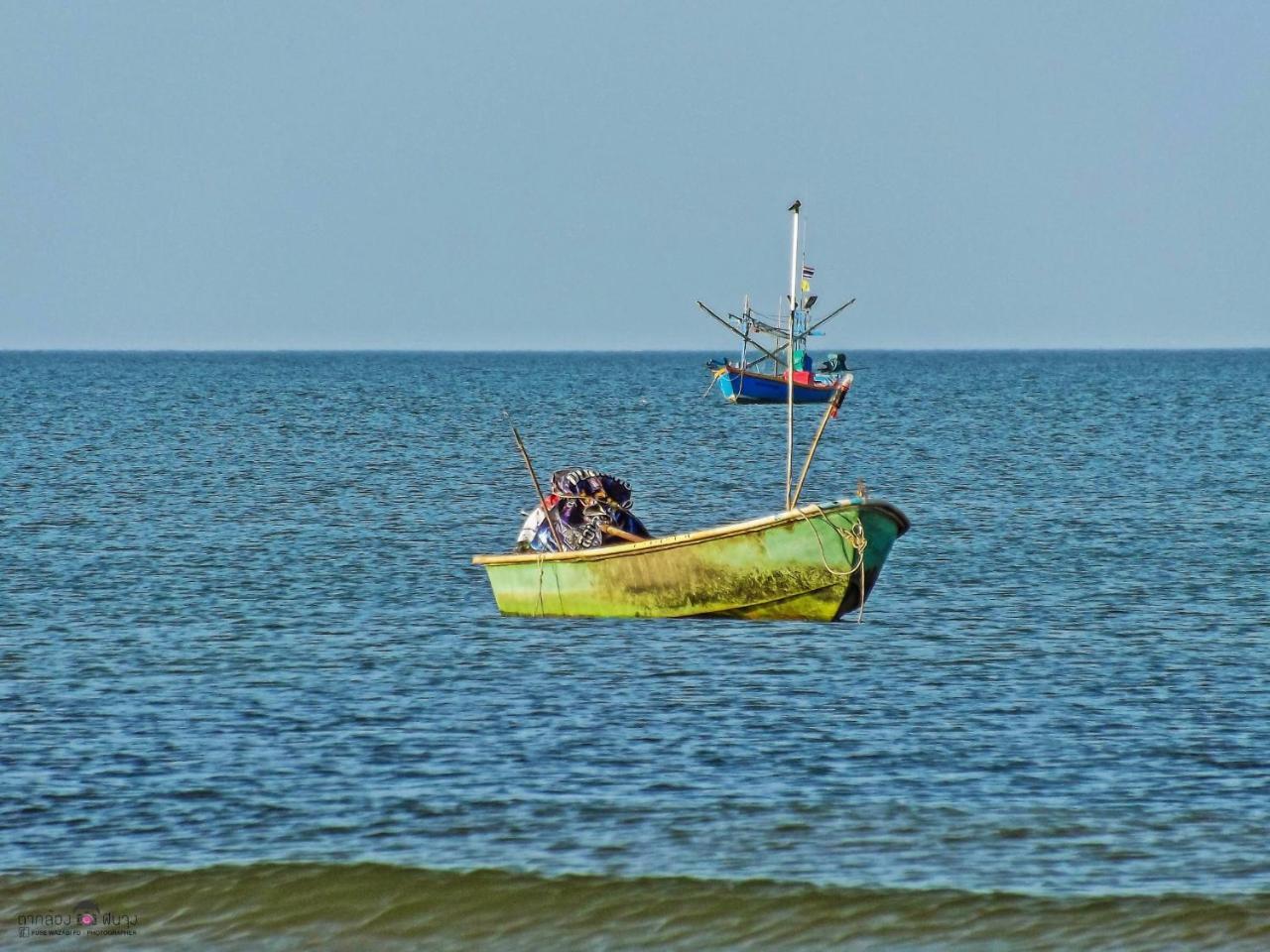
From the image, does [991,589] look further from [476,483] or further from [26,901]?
[476,483]

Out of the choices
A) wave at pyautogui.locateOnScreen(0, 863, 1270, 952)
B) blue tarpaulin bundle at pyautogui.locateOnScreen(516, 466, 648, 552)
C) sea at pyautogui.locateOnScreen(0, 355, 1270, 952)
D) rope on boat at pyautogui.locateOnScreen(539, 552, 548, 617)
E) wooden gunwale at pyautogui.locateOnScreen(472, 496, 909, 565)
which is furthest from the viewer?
blue tarpaulin bundle at pyautogui.locateOnScreen(516, 466, 648, 552)

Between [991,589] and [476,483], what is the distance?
27.0 meters

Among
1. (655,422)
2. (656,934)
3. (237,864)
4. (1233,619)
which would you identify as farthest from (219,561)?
(655,422)

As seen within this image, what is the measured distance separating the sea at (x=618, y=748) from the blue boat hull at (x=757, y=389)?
256 ft

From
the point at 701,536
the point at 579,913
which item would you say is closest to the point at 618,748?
the point at 579,913

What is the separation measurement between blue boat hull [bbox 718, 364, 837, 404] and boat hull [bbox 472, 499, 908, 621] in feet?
312

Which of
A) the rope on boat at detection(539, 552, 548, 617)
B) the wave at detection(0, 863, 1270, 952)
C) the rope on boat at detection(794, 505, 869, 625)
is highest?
the rope on boat at detection(794, 505, 869, 625)

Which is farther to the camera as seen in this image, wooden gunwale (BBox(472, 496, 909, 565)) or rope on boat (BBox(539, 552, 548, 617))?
rope on boat (BBox(539, 552, 548, 617))

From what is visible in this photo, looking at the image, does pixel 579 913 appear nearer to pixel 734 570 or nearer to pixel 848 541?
pixel 848 541

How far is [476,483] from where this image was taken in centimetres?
5822

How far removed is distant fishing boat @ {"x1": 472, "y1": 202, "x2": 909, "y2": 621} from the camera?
27.9 meters

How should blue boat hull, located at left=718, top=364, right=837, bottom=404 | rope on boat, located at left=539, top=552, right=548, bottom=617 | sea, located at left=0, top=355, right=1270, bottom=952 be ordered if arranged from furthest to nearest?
1. blue boat hull, located at left=718, top=364, right=837, bottom=404
2. rope on boat, located at left=539, top=552, right=548, bottom=617
3. sea, located at left=0, top=355, right=1270, bottom=952

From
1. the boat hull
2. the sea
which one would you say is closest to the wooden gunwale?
the boat hull

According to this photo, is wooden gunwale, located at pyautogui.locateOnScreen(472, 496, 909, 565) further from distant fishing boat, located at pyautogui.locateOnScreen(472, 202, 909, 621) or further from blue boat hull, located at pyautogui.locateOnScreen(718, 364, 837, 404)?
blue boat hull, located at pyautogui.locateOnScreen(718, 364, 837, 404)
